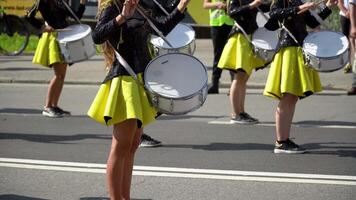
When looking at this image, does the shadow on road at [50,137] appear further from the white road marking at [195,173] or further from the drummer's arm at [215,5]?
the drummer's arm at [215,5]

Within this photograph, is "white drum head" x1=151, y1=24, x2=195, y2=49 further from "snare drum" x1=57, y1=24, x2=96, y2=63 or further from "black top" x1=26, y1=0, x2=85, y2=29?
"black top" x1=26, y1=0, x2=85, y2=29

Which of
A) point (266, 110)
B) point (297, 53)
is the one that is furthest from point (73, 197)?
point (266, 110)

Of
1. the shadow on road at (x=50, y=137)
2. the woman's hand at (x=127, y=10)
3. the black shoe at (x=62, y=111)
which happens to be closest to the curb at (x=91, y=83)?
the black shoe at (x=62, y=111)

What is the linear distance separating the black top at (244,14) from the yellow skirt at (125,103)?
387 cm

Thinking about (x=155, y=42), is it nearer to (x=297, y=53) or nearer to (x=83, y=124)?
(x=297, y=53)

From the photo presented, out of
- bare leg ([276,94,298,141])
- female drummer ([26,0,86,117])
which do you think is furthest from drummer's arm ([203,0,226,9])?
bare leg ([276,94,298,141])

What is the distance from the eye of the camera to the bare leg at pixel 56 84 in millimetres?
10977

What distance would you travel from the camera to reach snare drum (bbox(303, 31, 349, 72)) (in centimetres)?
805

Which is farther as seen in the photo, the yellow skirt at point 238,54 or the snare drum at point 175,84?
the yellow skirt at point 238,54

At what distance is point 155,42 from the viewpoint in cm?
845

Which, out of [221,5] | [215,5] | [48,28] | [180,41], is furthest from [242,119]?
[48,28]

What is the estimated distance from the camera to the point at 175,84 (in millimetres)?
5949

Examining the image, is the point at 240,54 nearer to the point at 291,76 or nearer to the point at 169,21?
the point at 291,76

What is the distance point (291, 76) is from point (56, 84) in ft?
12.5
